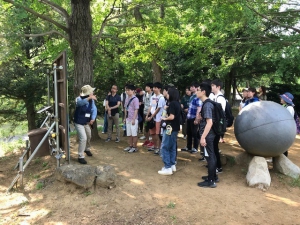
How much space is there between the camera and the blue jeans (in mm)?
5621

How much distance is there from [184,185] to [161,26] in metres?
5.77

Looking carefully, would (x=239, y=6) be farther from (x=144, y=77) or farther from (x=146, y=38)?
(x=144, y=77)

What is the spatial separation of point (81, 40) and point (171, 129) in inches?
152

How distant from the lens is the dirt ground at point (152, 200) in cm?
409

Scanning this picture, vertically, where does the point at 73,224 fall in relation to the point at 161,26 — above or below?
below

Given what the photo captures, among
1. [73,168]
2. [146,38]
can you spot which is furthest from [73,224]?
[146,38]

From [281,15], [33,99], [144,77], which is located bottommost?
[33,99]

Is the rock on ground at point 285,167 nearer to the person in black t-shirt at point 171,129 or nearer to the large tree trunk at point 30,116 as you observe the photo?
the person in black t-shirt at point 171,129

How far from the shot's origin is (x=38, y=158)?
274 inches

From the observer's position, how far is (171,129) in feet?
18.2

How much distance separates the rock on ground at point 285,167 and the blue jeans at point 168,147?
7.57 feet

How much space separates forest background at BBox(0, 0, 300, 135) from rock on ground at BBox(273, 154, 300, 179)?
A: 3.83 metres

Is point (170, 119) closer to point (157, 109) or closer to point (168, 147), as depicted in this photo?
point (168, 147)

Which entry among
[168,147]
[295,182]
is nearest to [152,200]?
[168,147]
